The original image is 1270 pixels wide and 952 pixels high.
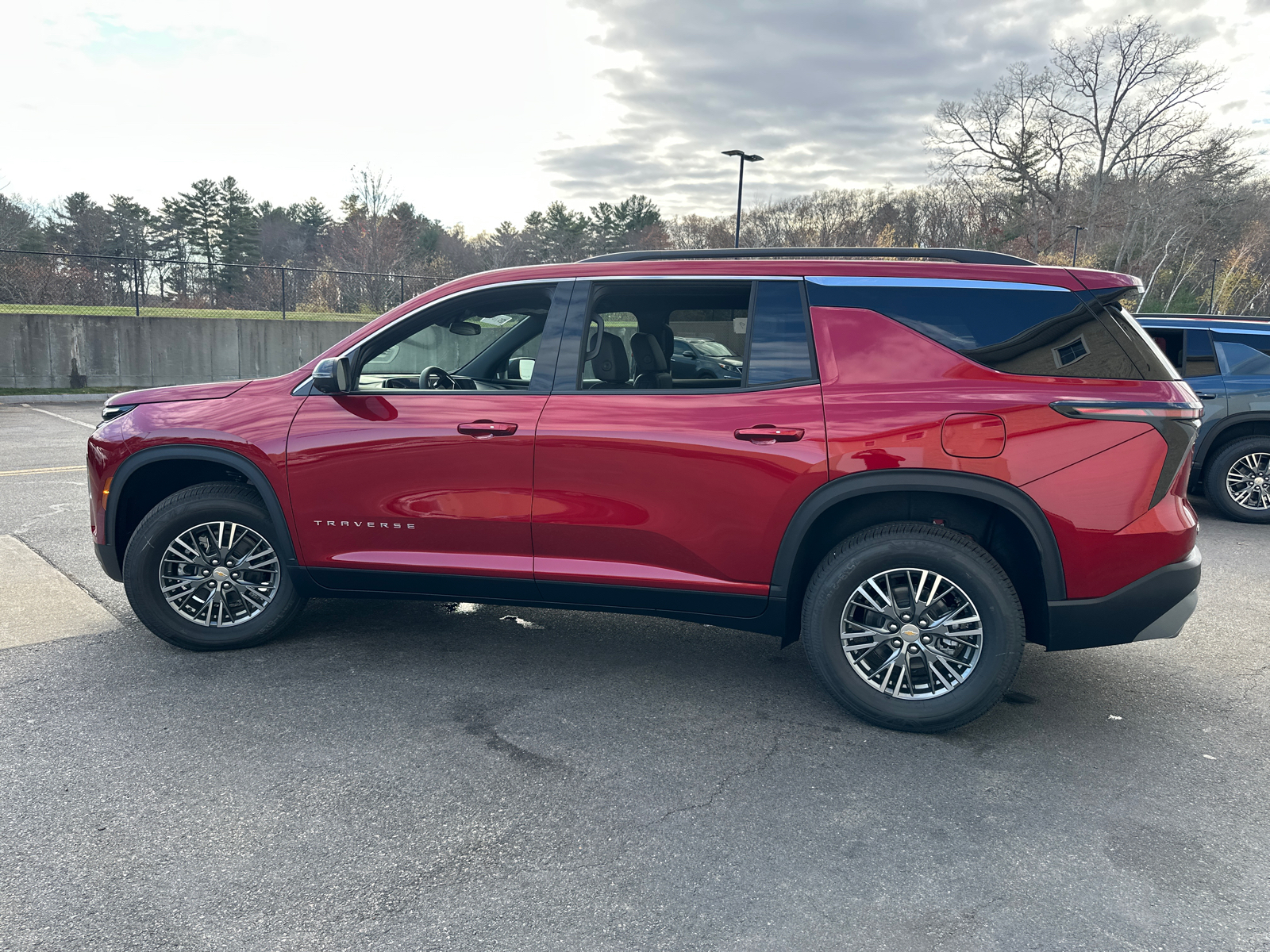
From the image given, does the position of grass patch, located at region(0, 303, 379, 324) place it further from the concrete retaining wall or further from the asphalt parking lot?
the asphalt parking lot

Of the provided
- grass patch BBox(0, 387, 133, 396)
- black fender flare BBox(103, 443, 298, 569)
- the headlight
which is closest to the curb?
grass patch BBox(0, 387, 133, 396)

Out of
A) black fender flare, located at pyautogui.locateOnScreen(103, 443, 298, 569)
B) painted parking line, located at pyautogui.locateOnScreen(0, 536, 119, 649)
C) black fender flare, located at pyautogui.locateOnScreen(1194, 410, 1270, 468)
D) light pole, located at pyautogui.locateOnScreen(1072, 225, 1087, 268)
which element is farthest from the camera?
light pole, located at pyautogui.locateOnScreen(1072, 225, 1087, 268)

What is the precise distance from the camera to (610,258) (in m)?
4.03

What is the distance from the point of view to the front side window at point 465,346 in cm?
409

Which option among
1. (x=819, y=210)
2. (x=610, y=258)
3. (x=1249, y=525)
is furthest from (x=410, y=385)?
(x=819, y=210)

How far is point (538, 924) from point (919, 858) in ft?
3.87

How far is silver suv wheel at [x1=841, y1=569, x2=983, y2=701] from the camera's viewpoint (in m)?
3.51

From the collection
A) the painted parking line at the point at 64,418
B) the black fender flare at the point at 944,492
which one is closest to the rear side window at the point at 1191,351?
the black fender flare at the point at 944,492

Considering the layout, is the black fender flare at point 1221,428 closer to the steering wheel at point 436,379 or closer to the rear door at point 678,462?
the rear door at point 678,462

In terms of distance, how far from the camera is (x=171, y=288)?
19922mm

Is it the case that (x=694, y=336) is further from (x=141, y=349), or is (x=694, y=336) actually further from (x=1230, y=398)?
(x=141, y=349)

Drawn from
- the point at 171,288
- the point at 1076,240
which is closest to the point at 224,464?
the point at 171,288

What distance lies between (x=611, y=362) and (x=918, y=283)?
1325mm

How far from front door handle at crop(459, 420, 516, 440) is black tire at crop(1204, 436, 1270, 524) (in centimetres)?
725
